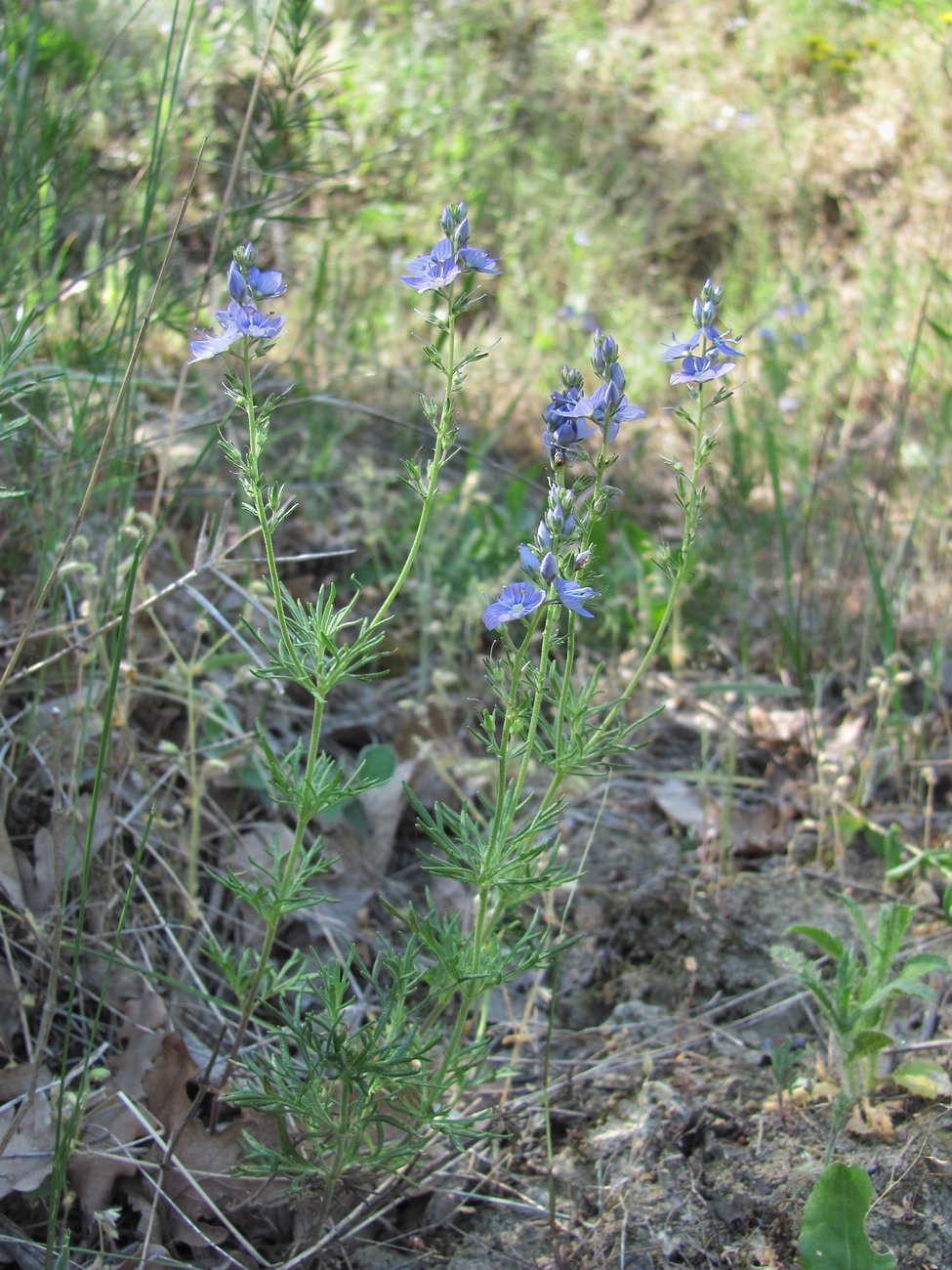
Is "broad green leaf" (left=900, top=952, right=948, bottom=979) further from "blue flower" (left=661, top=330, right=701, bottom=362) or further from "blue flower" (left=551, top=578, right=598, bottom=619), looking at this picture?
"blue flower" (left=661, top=330, right=701, bottom=362)

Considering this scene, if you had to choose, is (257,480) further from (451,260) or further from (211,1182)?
(211,1182)

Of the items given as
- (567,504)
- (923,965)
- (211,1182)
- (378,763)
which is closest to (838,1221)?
(923,965)

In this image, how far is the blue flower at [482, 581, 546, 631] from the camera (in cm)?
125

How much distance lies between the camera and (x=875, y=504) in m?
3.09

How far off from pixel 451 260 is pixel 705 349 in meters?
0.36

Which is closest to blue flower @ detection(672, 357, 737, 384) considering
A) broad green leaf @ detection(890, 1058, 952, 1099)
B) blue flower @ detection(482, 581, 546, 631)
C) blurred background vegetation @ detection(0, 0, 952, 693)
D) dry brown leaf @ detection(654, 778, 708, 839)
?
blue flower @ detection(482, 581, 546, 631)

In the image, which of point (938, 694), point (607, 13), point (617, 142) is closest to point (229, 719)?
point (938, 694)

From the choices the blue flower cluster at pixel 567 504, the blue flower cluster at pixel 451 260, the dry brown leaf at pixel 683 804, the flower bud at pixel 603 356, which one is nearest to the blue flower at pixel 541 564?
the blue flower cluster at pixel 567 504

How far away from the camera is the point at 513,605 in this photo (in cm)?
128

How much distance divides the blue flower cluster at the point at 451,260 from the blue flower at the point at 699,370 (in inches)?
10.7

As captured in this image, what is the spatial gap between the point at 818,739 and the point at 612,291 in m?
3.22

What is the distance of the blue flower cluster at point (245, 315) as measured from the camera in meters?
1.27

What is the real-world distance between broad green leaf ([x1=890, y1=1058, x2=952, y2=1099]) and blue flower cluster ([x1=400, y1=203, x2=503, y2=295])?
4.47 ft

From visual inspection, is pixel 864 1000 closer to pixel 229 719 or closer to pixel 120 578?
pixel 229 719
